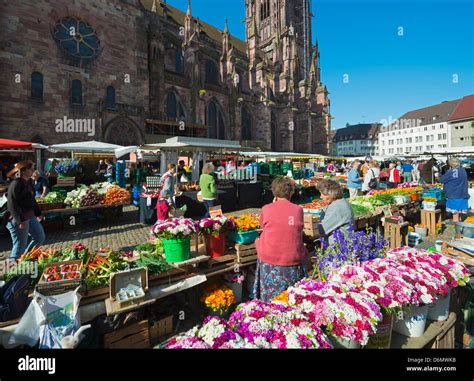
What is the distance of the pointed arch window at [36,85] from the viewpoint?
17359 mm

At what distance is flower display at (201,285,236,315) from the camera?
146 inches

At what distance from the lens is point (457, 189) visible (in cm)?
742

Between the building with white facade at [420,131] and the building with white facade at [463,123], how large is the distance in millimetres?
1079

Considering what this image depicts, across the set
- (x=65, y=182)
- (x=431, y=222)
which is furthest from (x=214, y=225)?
(x=65, y=182)

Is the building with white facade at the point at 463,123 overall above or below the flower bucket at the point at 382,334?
above

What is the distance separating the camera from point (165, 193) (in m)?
7.24

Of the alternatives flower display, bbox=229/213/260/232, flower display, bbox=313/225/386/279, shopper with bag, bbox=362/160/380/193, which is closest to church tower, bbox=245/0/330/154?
shopper with bag, bbox=362/160/380/193

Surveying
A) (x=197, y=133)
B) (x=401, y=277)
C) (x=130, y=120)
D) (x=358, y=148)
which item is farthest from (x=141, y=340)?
(x=358, y=148)

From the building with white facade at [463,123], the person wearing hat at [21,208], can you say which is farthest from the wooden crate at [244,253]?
the building with white facade at [463,123]

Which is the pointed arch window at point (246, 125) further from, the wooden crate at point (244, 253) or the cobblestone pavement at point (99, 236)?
the wooden crate at point (244, 253)

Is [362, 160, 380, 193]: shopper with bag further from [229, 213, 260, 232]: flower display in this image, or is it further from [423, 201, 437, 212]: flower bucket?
[229, 213, 260, 232]: flower display

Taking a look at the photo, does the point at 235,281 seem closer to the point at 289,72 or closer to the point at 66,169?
the point at 66,169

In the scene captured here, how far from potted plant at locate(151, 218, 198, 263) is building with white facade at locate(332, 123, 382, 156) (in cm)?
8900
